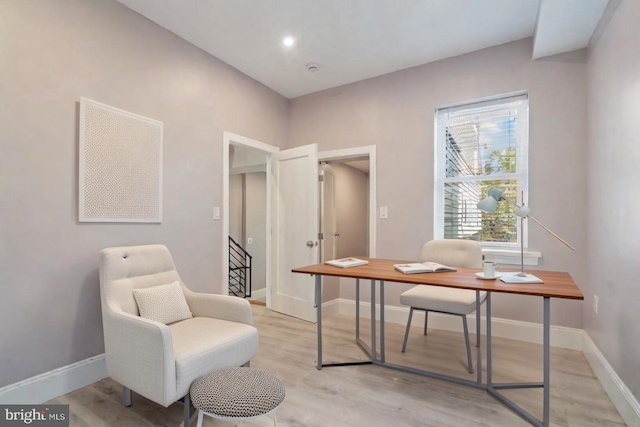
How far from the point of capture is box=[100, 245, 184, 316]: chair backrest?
1.95 metres

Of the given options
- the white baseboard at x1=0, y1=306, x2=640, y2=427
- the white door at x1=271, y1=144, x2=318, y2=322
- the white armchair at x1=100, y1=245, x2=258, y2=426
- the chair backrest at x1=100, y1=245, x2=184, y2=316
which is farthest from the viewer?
the white door at x1=271, y1=144, x2=318, y2=322

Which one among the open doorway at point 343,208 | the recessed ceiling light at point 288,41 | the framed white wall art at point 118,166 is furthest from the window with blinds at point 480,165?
the framed white wall art at point 118,166

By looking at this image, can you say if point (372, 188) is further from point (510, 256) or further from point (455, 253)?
point (510, 256)

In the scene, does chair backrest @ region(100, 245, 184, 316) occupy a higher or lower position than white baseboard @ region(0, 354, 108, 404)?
higher

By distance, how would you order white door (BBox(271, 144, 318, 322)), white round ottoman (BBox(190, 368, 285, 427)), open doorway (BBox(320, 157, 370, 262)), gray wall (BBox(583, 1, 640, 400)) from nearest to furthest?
white round ottoman (BBox(190, 368, 285, 427)), gray wall (BBox(583, 1, 640, 400)), white door (BBox(271, 144, 318, 322)), open doorway (BBox(320, 157, 370, 262))

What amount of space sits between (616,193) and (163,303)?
295 centimetres

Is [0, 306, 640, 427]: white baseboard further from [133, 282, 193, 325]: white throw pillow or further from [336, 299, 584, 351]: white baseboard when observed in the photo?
[133, 282, 193, 325]: white throw pillow

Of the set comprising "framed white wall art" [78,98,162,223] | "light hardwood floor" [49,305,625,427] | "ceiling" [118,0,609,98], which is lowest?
"light hardwood floor" [49,305,625,427]

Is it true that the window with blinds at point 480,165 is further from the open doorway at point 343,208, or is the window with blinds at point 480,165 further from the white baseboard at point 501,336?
the open doorway at point 343,208

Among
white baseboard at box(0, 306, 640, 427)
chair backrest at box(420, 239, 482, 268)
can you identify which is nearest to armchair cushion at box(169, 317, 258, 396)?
white baseboard at box(0, 306, 640, 427)

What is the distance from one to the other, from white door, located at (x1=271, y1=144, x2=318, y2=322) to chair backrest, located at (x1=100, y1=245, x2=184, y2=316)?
4.93ft

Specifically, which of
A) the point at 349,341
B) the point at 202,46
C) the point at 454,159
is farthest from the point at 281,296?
the point at 202,46

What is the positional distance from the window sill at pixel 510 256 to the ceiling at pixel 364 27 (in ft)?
5.64

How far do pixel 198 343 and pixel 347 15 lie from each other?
8.40 feet
